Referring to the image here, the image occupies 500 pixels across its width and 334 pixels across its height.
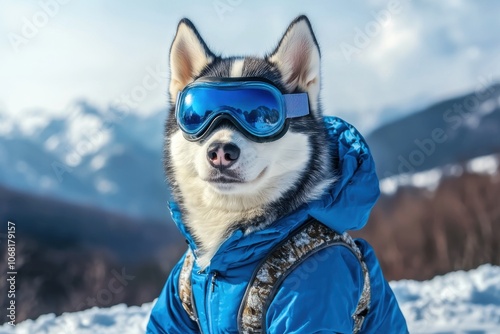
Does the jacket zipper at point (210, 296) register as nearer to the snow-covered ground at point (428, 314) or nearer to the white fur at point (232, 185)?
the white fur at point (232, 185)

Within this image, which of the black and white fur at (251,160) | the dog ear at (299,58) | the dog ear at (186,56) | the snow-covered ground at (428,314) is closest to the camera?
the black and white fur at (251,160)

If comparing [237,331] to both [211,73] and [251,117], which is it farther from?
[211,73]

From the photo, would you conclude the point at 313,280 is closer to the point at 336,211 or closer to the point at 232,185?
the point at 336,211

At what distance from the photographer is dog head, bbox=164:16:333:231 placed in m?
2.57

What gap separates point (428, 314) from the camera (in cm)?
451

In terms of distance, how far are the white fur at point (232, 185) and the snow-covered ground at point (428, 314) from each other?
197 centimetres

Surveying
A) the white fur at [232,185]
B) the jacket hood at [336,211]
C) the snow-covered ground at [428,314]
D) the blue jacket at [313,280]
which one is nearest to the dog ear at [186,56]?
the white fur at [232,185]

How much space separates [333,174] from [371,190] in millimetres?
189

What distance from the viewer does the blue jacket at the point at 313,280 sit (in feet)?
7.89

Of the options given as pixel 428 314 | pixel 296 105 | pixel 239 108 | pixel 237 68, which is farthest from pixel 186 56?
pixel 428 314

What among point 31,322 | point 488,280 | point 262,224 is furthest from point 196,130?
point 488,280

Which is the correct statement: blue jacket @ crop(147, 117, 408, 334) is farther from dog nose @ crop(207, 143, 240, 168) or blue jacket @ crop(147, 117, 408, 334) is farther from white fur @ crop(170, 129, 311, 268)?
dog nose @ crop(207, 143, 240, 168)

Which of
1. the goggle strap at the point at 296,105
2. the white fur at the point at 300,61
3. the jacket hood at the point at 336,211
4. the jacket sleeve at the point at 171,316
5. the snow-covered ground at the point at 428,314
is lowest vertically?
the snow-covered ground at the point at 428,314

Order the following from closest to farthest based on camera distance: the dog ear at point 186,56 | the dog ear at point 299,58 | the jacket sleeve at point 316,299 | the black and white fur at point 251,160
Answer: the jacket sleeve at point 316,299, the black and white fur at point 251,160, the dog ear at point 299,58, the dog ear at point 186,56
